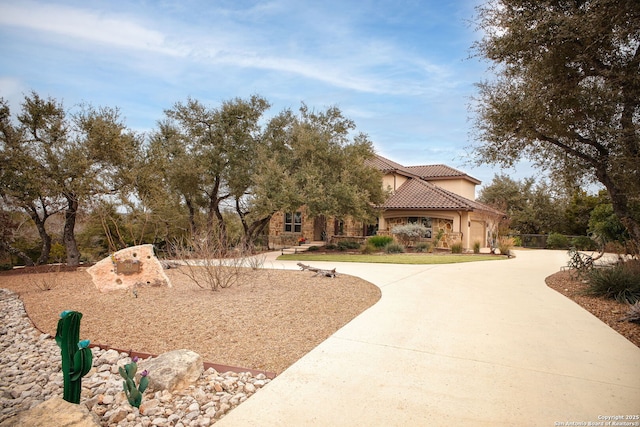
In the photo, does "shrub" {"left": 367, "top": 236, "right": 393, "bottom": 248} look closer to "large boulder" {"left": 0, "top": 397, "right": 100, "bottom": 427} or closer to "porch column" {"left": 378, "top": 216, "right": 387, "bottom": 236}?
"porch column" {"left": 378, "top": 216, "right": 387, "bottom": 236}

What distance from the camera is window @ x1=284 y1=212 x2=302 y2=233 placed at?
25500 millimetres

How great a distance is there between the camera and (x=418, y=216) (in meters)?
22.4

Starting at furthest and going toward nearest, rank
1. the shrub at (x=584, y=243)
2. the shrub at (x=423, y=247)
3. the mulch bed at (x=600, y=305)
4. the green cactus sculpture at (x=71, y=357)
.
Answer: the shrub at (x=584, y=243) < the shrub at (x=423, y=247) < the mulch bed at (x=600, y=305) < the green cactus sculpture at (x=71, y=357)

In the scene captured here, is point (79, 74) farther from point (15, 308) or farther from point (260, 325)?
point (260, 325)

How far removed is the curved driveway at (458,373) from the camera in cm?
321

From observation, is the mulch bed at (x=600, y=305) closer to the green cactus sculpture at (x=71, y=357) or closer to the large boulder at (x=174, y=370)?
the large boulder at (x=174, y=370)

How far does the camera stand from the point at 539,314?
6.70m

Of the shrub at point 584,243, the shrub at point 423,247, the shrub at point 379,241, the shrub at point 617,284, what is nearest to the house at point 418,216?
the shrub at point 379,241

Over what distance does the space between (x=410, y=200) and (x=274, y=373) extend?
782 inches

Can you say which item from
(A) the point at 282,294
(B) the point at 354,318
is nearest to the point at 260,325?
(B) the point at 354,318

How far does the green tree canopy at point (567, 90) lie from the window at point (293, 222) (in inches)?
655

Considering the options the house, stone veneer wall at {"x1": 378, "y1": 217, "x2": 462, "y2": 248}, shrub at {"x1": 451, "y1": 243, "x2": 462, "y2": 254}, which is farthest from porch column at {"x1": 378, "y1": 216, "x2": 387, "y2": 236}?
shrub at {"x1": 451, "y1": 243, "x2": 462, "y2": 254}

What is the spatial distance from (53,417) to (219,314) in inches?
155

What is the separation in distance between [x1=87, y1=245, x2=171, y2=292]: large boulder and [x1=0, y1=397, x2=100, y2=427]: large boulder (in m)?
6.52
